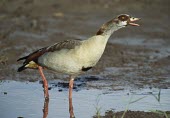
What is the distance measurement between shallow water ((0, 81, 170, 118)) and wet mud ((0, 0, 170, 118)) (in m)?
0.22

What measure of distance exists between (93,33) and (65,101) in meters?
5.93

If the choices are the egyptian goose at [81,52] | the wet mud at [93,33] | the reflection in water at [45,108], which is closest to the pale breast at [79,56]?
the egyptian goose at [81,52]

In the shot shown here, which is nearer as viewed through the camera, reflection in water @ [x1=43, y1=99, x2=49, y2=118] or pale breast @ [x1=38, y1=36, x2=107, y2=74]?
reflection in water @ [x1=43, y1=99, x2=49, y2=118]

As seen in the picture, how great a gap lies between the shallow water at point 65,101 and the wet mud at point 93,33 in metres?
0.22

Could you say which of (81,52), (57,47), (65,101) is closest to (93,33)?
(65,101)

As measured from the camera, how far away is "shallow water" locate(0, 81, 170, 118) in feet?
26.5

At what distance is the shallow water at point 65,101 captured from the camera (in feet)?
26.5

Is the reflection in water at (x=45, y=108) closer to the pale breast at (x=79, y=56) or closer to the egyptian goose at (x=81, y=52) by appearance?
the egyptian goose at (x=81, y=52)

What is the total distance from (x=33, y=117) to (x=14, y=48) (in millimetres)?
5356

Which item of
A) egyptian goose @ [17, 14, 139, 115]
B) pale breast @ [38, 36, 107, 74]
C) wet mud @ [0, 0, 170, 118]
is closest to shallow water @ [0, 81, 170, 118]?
wet mud @ [0, 0, 170, 118]

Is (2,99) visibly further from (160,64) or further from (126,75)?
(160,64)

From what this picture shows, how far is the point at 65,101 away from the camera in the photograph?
8.91m

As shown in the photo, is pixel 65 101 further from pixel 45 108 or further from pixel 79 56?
pixel 79 56

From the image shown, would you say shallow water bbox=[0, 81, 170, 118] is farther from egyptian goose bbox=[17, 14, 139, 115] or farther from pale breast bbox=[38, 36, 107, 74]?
pale breast bbox=[38, 36, 107, 74]
